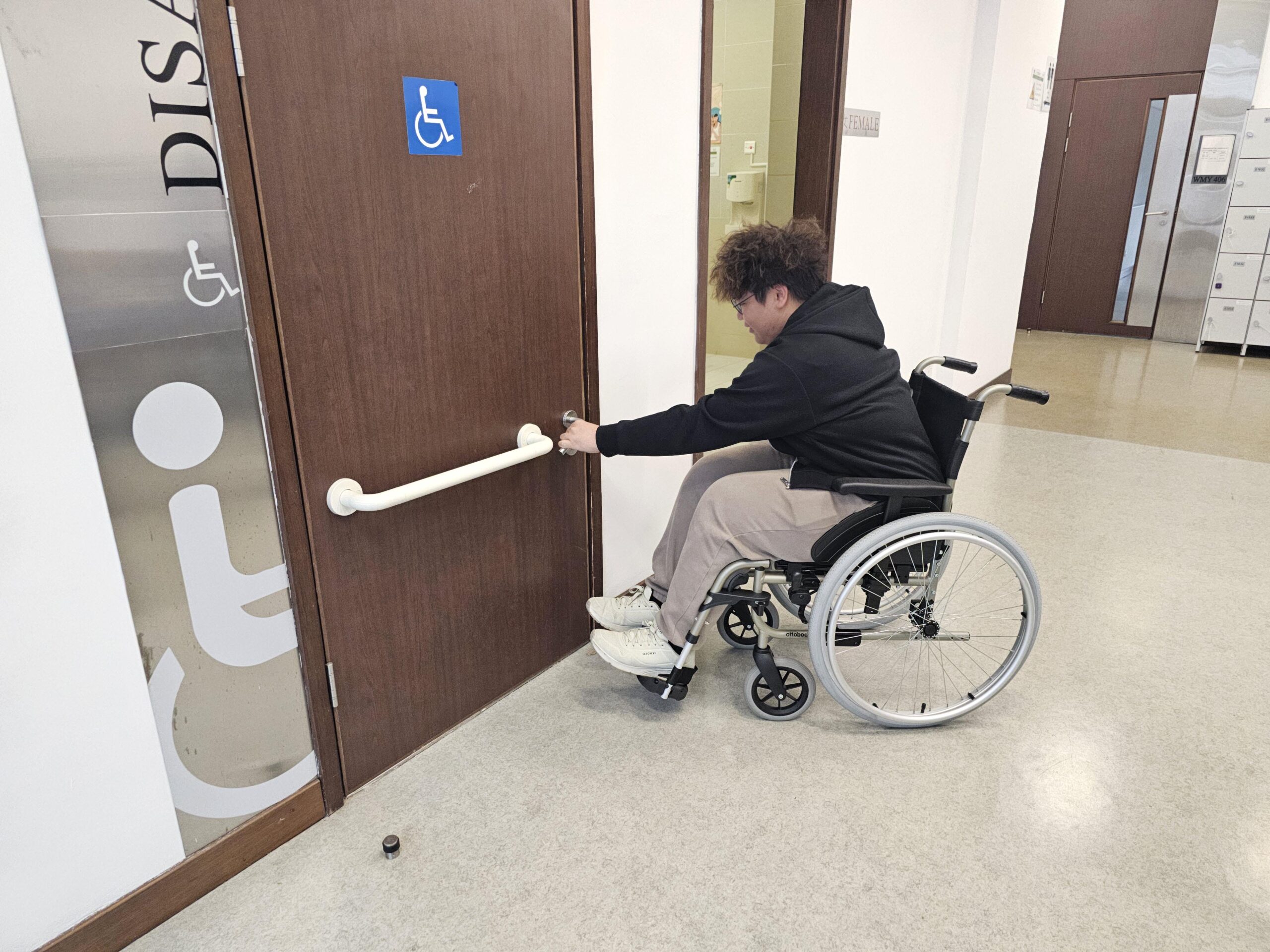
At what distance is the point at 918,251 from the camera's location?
4051 millimetres

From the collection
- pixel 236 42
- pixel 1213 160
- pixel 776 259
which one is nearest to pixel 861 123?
pixel 776 259

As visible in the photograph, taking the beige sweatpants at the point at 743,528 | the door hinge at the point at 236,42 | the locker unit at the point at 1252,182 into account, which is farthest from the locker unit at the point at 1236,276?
the door hinge at the point at 236,42

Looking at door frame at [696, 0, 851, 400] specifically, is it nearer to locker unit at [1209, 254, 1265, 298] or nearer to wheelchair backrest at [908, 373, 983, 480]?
wheelchair backrest at [908, 373, 983, 480]

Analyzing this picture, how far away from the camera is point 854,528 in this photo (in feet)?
5.92

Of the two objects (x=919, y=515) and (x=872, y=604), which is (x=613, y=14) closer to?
(x=919, y=515)

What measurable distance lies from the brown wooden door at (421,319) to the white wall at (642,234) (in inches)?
6.4

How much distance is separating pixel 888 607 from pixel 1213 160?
6167 mm

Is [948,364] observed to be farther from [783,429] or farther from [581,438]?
[581,438]

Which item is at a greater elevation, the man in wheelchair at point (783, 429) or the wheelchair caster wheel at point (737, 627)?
the man in wheelchair at point (783, 429)

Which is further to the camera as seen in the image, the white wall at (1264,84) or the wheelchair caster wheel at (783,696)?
the white wall at (1264,84)

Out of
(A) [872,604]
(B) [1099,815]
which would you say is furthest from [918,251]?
(B) [1099,815]

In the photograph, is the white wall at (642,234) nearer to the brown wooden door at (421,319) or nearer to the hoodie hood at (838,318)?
the brown wooden door at (421,319)

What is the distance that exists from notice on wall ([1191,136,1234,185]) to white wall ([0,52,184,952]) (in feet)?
24.6

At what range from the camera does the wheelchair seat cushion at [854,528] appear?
5.89 feet
